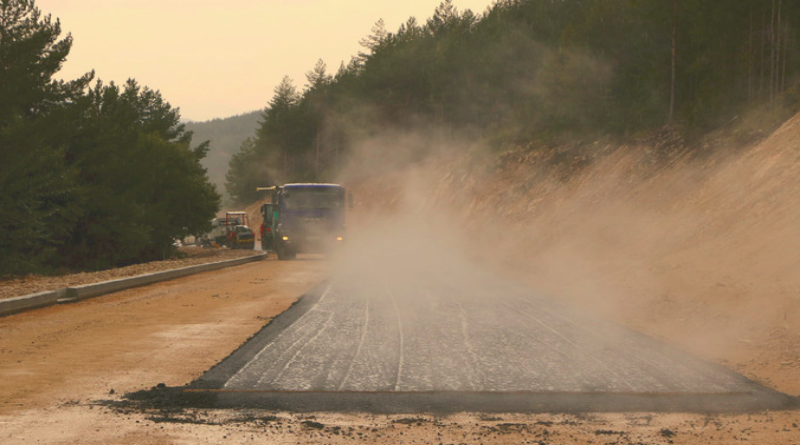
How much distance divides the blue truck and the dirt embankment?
6.83 m

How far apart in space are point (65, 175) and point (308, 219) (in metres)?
13.1

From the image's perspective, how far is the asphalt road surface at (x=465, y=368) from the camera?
7168mm

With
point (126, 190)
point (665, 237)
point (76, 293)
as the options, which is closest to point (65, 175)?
point (126, 190)

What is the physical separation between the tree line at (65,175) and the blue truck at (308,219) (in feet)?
35.2

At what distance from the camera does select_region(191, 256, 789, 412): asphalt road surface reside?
23.5 feet

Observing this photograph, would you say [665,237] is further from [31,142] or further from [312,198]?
[31,142]

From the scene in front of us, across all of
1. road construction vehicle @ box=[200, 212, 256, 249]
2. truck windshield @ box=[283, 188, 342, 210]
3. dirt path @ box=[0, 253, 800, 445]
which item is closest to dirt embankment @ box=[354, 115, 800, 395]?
dirt path @ box=[0, 253, 800, 445]

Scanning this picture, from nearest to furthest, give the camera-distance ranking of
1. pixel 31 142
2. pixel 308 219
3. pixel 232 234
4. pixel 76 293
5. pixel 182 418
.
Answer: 1. pixel 182 418
2. pixel 76 293
3. pixel 308 219
4. pixel 31 142
5. pixel 232 234

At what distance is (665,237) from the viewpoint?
29.1m

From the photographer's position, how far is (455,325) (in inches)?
495

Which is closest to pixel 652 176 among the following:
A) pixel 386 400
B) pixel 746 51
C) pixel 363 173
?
pixel 746 51

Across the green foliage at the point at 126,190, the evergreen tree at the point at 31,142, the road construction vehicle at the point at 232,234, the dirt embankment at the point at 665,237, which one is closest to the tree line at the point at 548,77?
the dirt embankment at the point at 665,237

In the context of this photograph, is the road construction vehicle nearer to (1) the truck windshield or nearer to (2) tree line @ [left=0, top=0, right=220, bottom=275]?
(2) tree line @ [left=0, top=0, right=220, bottom=275]

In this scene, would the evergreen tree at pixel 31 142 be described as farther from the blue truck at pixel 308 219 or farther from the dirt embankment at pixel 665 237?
the dirt embankment at pixel 665 237
